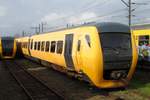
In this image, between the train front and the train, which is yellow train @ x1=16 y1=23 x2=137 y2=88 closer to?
the train front

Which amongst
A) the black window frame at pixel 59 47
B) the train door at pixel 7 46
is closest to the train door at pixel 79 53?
the black window frame at pixel 59 47

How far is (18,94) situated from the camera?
13.7 meters

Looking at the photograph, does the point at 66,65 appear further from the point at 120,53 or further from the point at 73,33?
the point at 120,53

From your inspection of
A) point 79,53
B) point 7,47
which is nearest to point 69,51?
point 79,53

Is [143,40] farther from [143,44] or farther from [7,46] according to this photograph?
[7,46]

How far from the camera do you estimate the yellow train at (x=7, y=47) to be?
35.2 m

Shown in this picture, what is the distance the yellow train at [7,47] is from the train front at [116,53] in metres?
22.9

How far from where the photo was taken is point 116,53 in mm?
13430

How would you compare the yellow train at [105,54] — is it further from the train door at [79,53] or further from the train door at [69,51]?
the train door at [69,51]

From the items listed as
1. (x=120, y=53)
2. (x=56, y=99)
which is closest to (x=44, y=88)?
(x=56, y=99)

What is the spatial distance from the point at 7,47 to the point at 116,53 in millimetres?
23716

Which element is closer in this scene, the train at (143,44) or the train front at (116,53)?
the train front at (116,53)

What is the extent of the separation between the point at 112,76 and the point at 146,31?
935 cm

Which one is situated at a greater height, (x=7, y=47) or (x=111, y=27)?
(x=111, y=27)
